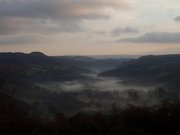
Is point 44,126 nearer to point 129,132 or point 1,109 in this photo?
point 1,109

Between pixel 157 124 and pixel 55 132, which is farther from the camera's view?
pixel 157 124

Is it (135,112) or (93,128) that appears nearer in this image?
(93,128)

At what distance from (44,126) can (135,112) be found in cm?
2331

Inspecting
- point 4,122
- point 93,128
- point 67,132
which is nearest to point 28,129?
point 4,122

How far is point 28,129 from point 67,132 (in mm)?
8860

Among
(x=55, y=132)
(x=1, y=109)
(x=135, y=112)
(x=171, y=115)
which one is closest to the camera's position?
(x=55, y=132)

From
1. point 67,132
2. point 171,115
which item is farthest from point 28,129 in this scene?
point 171,115

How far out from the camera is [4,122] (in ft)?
180

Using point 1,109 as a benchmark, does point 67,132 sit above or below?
below

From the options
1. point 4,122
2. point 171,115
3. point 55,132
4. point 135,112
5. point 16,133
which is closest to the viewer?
point 16,133

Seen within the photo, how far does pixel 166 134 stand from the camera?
63.1m

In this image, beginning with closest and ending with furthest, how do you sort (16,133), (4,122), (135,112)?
(16,133) → (4,122) → (135,112)

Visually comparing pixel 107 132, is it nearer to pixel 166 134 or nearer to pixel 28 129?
pixel 166 134

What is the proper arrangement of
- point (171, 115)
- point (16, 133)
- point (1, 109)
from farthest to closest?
point (171, 115) → point (1, 109) → point (16, 133)
